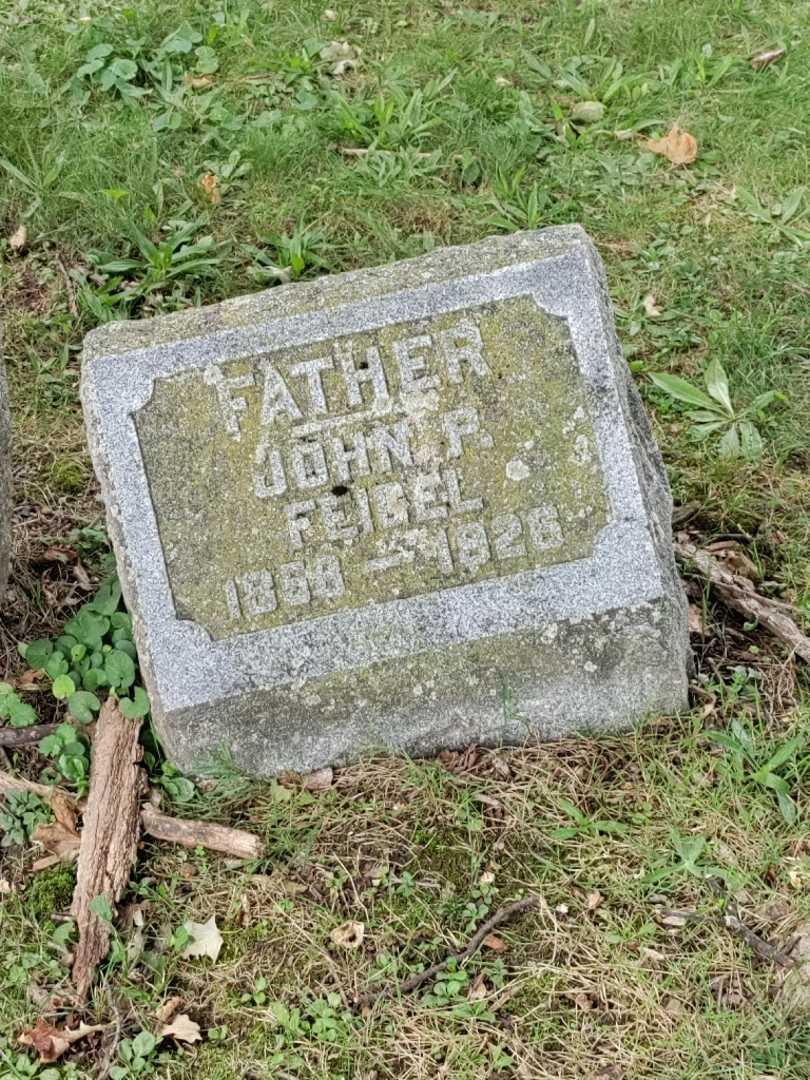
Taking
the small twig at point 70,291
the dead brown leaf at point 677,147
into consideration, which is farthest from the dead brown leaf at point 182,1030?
the dead brown leaf at point 677,147

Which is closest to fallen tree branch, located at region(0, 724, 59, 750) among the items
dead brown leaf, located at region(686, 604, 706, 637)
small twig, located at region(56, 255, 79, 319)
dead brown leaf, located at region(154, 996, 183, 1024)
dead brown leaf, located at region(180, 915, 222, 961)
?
dead brown leaf, located at region(180, 915, 222, 961)

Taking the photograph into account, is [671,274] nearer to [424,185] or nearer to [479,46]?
[424,185]

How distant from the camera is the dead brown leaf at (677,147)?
4.59 m

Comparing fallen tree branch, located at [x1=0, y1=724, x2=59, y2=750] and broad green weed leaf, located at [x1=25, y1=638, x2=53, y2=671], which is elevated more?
broad green weed leaf, located at [x1=25, y1=638, x2=53, y2=671]

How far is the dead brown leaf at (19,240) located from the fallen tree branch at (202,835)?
8.30 ft

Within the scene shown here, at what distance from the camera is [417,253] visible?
169 inches

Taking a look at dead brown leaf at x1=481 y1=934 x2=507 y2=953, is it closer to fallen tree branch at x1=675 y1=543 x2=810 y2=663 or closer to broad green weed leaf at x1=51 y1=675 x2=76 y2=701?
fallen tree branch at x1=675 y1=543 x2=810 y2=663

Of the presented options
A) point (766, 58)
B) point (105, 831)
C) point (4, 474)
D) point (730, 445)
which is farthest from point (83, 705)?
point (766, 58)

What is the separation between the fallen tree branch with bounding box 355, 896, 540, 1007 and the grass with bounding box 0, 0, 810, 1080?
0.03m

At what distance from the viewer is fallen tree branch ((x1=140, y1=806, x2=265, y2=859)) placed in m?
2.70

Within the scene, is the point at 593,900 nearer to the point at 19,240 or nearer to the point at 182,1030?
the point at 182,1030

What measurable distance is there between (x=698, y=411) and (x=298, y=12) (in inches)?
111

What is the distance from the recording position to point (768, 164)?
14.9 ft

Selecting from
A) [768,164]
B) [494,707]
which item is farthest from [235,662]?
[768,164]
